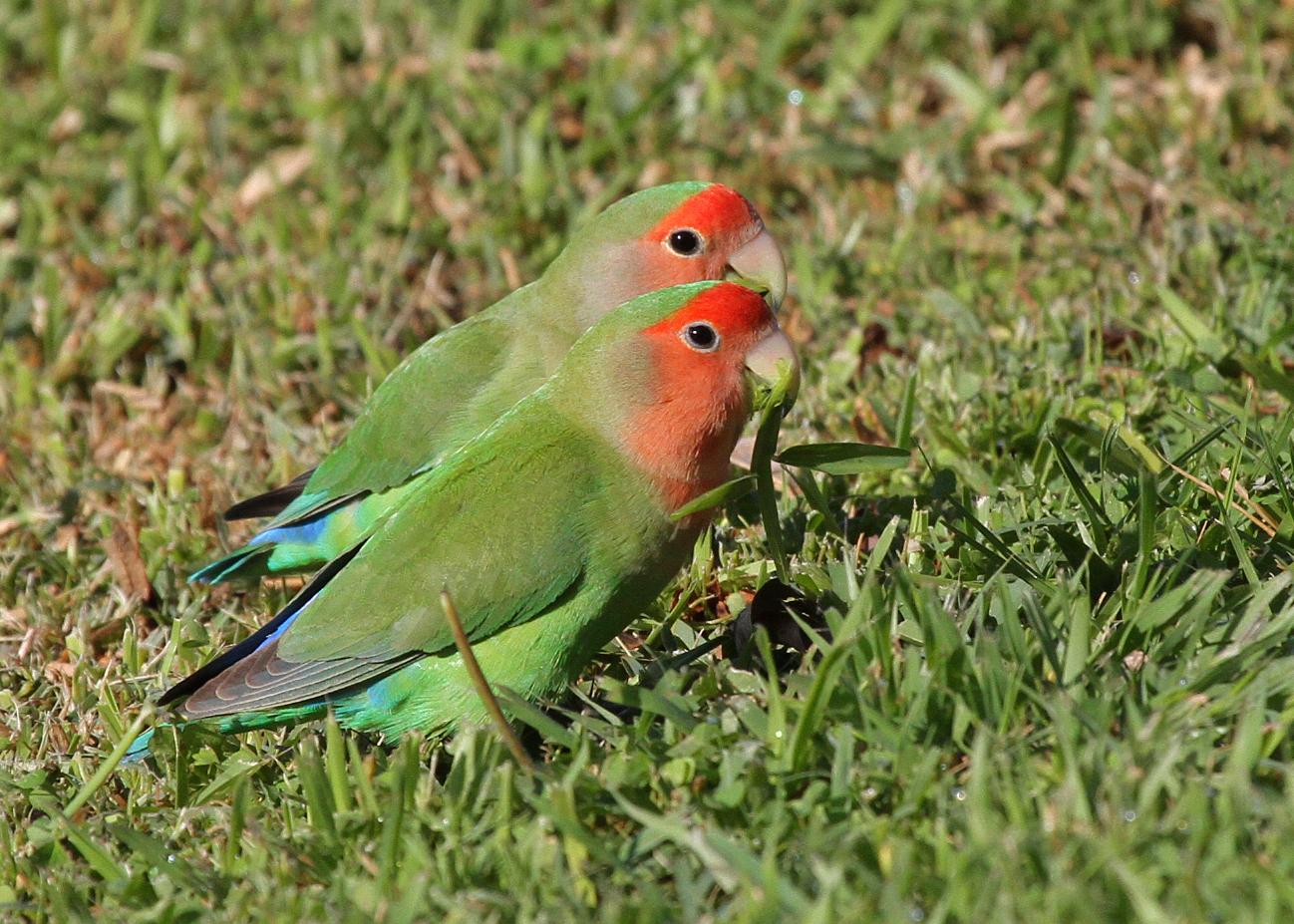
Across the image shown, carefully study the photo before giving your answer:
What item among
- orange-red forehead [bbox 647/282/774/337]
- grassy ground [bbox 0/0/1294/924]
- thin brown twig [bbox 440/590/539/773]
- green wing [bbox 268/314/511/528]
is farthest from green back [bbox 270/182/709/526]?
thin brown twig [bbox 440/590/539/773]

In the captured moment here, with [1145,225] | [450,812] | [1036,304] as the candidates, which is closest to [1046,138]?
[1145,225]

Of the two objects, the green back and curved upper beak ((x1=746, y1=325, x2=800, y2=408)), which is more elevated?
curved upper beak ((x1=746, y1=325, x2=800, y2=408))

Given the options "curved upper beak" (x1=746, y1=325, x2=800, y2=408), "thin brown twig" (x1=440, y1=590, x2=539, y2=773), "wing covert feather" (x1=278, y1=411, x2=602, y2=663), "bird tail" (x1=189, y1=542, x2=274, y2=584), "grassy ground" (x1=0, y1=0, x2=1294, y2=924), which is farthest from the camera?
"bird tail" (x1=189, y1=542, x2=274, y2=584)

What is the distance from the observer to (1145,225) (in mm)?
4891

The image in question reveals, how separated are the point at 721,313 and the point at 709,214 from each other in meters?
0.78

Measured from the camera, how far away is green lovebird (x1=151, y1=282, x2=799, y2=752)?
3.01 metres

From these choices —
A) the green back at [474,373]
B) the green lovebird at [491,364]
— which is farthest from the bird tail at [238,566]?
the green back at [474,373]

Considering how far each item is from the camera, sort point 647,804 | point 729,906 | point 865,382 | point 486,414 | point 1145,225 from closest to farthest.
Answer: point 729,906 < point 647,804 < point 486,414 < point 865,382 < point 1145,225

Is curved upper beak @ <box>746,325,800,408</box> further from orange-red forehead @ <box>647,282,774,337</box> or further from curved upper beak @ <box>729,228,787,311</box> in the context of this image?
curved upper beak @ <box>729,228,787,311</box>

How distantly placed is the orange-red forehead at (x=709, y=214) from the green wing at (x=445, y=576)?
88 centimetres

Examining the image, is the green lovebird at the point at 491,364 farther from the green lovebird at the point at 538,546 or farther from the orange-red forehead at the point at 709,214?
the green lovebird at the point at 538,546

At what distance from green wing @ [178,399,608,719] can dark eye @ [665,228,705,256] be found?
2.81 ft

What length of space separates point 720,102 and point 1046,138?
1.23 meters

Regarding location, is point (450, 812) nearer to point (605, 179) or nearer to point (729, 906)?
point (729, 906)
